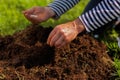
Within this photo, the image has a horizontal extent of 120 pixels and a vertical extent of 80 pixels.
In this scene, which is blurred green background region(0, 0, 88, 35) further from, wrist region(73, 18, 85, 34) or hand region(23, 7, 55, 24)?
wrist region(73, 18, 85, 34)

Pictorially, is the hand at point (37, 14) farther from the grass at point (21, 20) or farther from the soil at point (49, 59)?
the grass at point (21, 20)

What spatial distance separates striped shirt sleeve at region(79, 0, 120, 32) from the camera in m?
2.71

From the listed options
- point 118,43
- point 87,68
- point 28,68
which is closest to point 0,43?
point 28,68

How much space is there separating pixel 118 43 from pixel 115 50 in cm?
16

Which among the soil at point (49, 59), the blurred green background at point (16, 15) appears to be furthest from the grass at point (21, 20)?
the soil at point (49, 59)

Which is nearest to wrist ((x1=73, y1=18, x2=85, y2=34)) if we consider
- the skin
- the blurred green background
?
the skin

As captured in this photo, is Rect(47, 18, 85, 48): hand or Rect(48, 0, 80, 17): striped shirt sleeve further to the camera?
Rect(48, 0, 80, 17): striped shirt sleeve

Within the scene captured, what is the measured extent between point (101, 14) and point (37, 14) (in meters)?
0.55

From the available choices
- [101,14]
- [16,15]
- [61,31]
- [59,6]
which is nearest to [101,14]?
[101,14]

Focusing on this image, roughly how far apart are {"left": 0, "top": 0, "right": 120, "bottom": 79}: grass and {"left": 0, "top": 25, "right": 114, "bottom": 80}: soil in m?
0.18

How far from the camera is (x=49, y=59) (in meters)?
2.78

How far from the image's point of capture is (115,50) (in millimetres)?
3094

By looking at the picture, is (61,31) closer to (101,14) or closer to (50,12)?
(101,14)

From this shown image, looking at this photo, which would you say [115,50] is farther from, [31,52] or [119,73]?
[31,52]
